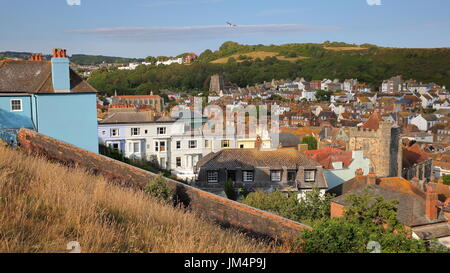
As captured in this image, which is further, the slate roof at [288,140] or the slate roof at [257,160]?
the slate roof at [288,140]

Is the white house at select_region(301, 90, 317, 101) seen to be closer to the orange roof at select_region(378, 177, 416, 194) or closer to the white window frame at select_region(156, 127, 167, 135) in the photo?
the white window frame at select_region(156, 127, 167, 135)

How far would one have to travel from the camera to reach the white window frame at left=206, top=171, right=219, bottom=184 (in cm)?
2481

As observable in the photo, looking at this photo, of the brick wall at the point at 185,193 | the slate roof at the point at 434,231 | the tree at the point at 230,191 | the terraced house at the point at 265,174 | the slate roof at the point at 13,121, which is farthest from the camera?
the terraced house at the point at 265,174

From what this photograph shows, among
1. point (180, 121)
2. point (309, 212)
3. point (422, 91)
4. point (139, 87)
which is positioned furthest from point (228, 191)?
point (422, 91)

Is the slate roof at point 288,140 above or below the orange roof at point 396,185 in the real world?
below

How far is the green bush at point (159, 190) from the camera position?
29.1ft

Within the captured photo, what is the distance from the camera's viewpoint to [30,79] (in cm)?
1900

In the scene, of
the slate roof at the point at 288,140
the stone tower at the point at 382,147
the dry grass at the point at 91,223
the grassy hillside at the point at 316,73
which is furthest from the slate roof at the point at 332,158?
the grassy hillside at the point at 316,73

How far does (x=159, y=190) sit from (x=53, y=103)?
10665 millimetres

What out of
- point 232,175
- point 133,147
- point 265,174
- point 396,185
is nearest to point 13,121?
point 232,175

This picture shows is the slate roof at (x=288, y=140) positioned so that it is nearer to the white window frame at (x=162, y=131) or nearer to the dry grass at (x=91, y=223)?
the white window frame at (x=162, y=131)

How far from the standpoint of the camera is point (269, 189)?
78.8ft
